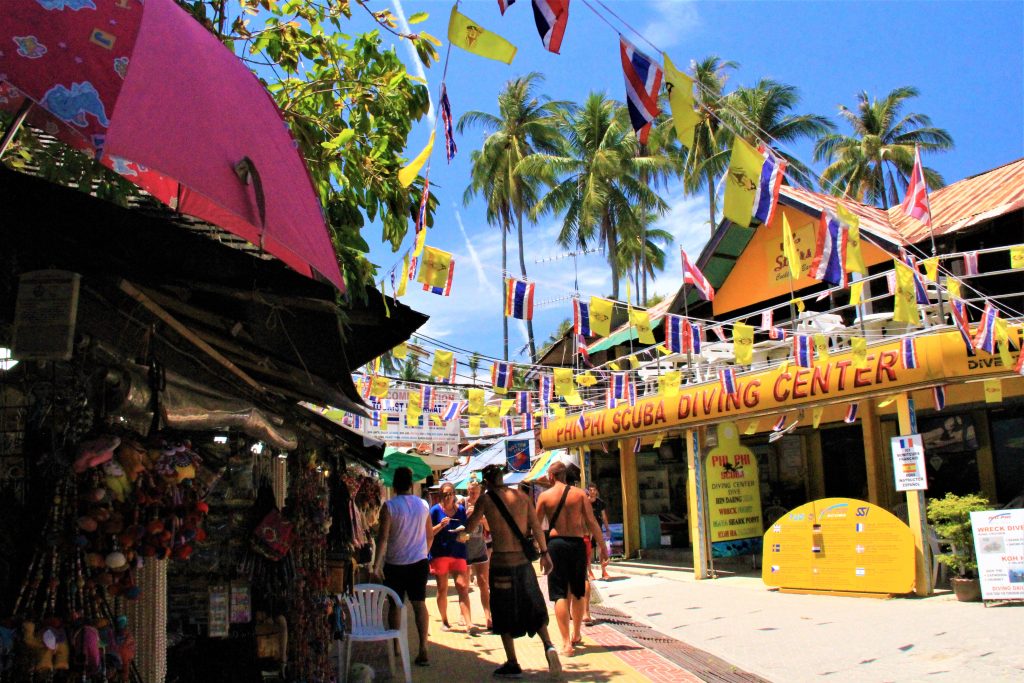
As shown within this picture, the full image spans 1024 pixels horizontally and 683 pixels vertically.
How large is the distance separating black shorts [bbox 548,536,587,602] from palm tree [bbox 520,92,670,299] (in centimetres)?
2876

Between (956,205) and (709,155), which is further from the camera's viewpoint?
(709,155)

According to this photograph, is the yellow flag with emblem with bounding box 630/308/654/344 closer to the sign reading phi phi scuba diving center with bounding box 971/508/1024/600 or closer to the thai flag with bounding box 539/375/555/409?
the sign reading phi phi scuba diving center with bounding box 971/508/1024/600

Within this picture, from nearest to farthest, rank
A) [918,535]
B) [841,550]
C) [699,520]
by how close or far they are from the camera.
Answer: [918,535] < [841,550] < [699,520]

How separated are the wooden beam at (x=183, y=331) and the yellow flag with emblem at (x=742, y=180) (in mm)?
3408

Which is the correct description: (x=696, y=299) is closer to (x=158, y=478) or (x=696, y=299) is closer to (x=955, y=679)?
(x=955, y=679)

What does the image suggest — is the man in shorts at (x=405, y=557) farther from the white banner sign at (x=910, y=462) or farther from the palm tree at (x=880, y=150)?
the palm tree at (x=880, y=150)

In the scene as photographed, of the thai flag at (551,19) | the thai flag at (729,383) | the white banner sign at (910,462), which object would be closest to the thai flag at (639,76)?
the thai flag at (551,19)

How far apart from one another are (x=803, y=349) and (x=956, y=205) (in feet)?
27.0

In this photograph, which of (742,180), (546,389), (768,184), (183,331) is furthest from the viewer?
(546,389)

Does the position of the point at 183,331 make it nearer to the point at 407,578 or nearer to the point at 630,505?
the point at 407,578

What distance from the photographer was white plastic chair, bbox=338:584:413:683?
6586mm

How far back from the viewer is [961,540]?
1068 centimetres

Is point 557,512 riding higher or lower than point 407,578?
Result: higher

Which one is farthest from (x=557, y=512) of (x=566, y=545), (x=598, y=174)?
(x=598, y=174)
